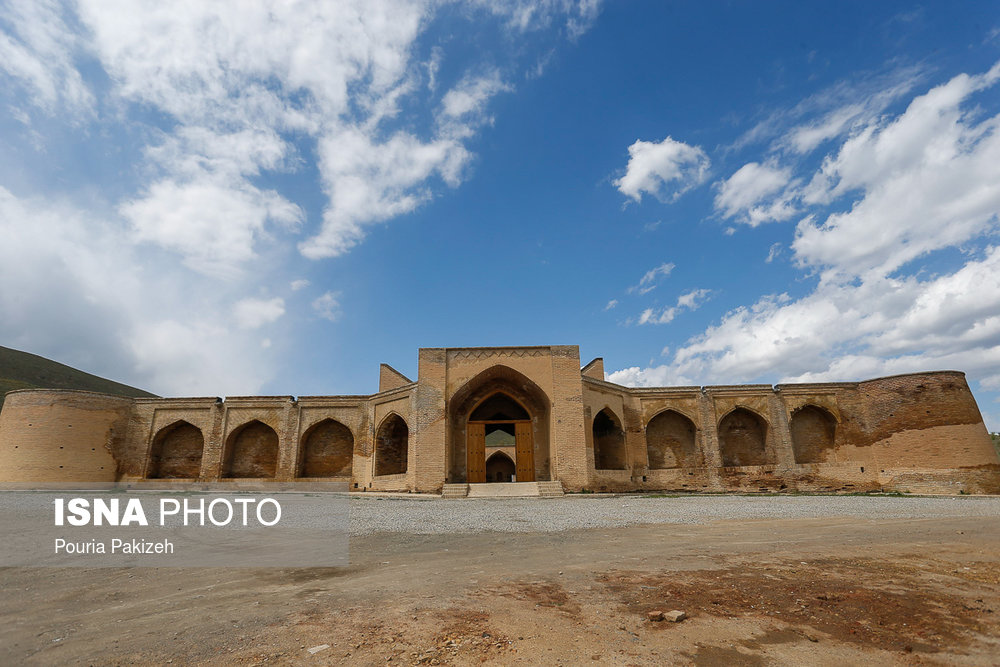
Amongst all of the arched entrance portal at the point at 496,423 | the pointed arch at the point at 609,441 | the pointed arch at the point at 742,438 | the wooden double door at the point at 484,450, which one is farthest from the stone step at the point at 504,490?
the pointed arch at the point at 742,438

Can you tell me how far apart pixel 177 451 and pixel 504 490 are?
18.6 meters

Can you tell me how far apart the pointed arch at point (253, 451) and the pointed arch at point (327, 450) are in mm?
1852

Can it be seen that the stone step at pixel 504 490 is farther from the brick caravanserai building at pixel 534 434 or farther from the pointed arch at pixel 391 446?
the pointed arch at pixel 391 446

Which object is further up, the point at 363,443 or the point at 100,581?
the point at 363,443

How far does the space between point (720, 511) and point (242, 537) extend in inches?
409

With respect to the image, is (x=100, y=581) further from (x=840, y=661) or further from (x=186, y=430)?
(x=186, y=430)

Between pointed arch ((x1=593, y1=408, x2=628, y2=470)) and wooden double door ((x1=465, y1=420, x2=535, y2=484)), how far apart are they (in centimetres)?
321

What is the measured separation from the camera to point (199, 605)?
420 cm

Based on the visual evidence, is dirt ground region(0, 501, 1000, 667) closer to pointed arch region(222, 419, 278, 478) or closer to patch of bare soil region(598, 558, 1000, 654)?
patch of bare soil region(598, 558, 1000, 654)

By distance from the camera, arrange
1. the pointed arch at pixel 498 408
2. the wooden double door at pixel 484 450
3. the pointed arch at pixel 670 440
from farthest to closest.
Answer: the pointed arch at pixel 670 440, the pointed arch at pixel 498 408, the wooden double door at pixel 484 450

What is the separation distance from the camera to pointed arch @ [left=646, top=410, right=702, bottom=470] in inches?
892

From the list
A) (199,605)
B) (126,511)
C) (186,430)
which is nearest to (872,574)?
(199,605)

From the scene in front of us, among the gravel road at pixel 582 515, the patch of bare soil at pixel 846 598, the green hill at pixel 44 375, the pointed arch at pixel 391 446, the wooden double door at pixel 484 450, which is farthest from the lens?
the green hill at pixel 44 375

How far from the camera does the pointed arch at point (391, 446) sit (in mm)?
22281
